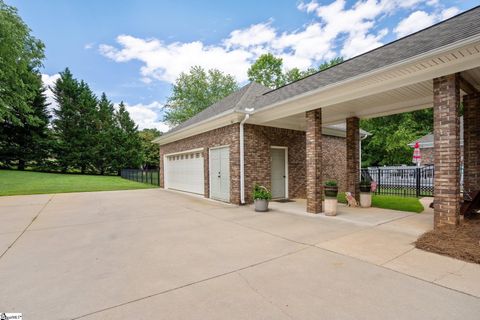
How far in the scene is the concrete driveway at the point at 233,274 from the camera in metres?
2.34

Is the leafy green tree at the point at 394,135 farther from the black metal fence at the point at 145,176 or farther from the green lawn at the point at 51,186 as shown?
the green lawn at the point at 51,186

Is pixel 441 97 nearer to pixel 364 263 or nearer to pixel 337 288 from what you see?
pixel 364 263

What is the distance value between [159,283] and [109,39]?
59.6ft

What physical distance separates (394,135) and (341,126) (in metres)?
13.0

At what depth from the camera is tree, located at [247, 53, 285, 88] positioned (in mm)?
29844

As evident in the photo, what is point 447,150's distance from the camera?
4414 mm

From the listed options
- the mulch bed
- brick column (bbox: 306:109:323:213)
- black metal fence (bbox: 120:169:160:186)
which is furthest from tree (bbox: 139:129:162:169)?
the mulch bed

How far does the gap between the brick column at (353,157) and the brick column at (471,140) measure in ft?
9.89

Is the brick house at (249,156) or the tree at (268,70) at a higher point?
the tree at (268,70)

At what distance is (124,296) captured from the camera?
262 centimetres

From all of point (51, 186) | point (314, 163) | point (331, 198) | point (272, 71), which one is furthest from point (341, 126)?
point (51, 186)

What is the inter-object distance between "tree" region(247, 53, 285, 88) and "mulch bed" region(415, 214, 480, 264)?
27769 mm

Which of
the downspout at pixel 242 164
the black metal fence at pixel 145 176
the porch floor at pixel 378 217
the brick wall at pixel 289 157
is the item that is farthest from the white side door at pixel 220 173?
the black metal fence at pixel 145 176

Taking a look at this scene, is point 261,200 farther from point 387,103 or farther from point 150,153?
point 150,153
